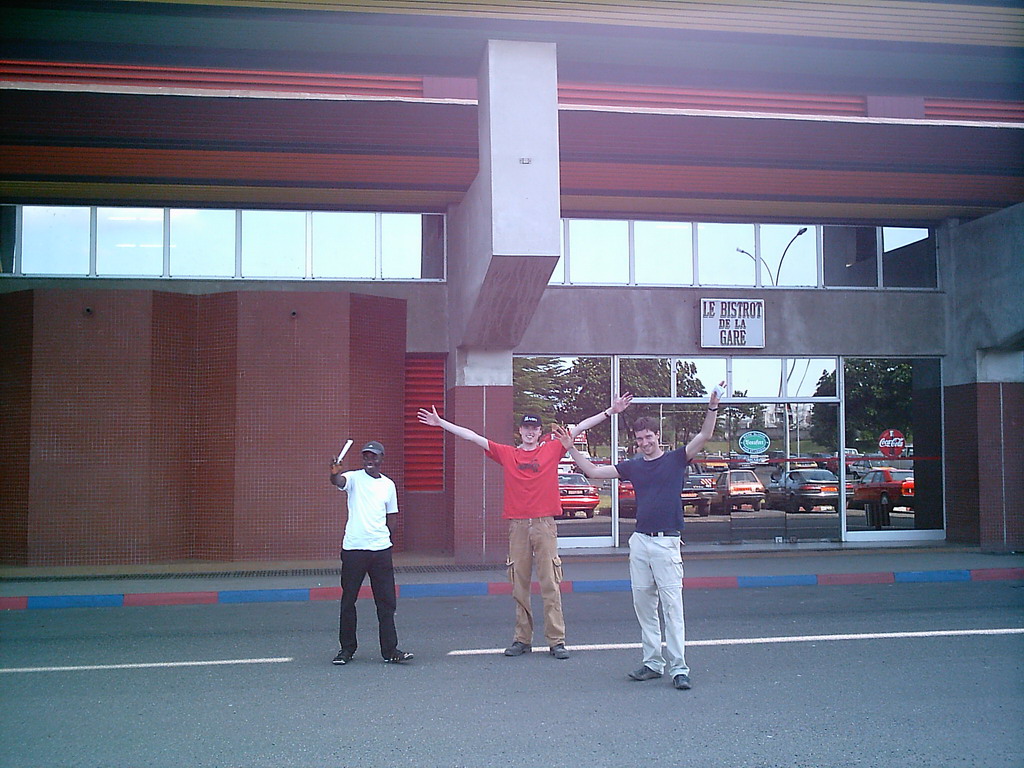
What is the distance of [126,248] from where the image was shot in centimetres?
1484

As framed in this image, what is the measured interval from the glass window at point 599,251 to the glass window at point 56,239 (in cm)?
746

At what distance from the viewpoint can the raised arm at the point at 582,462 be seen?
7316mm

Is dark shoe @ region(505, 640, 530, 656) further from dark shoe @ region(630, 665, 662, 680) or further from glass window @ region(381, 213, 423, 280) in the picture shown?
glass window @ region(381, 213, 423, 280)

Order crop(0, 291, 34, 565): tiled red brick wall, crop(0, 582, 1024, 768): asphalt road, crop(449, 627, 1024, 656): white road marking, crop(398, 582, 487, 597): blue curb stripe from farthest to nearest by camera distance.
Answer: crop(0, 291, 34, 565): tiled red brick wall → crop(398, 582, 487, 597): blue curb stripe → crop(449, 627, 1024, 656): white road marking → crop(0, 582, 1024, 768): asphalt road

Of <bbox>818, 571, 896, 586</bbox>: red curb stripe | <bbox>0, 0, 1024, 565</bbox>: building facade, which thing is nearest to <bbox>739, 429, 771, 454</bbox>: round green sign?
<bbox>0, 0, 1024, 565</bbox>: building facade

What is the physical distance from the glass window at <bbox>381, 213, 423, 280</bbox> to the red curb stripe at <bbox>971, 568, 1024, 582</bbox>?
9078 millimetres

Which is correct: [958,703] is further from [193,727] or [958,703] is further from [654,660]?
[193,727]

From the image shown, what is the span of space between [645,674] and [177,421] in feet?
31.3

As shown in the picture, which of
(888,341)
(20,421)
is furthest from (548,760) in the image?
(888,341)

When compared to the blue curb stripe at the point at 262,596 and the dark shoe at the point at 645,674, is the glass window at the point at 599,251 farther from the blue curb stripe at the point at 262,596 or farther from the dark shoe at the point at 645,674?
the dark shoe at the point at 645,674

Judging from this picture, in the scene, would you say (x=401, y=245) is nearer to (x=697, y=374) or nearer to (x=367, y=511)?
(x=697, y=374)

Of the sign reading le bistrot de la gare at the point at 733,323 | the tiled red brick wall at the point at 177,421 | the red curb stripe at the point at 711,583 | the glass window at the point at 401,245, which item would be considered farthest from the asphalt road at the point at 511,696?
the glass window at the point at 401,245

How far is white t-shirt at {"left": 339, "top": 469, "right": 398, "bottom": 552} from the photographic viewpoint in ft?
25.3

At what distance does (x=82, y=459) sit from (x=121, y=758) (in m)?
9.35
